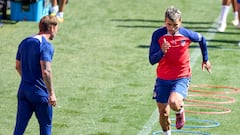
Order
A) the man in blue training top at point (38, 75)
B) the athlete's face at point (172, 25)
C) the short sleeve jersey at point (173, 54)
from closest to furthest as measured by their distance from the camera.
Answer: the man in blue training top at point (38, 75) → the athlete's face at point (172, 25) → the short sleeve jersey at point (173, 54)

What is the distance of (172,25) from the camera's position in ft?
36.1

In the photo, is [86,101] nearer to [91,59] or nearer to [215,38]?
[91,59]

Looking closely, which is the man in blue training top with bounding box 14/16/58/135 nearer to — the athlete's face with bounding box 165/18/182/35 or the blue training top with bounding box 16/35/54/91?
the blue training top with bounding box 16/35/54/91

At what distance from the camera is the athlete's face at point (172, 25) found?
35.9 feet

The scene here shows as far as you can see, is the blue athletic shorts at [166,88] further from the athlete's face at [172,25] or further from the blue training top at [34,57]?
the blue training top at [34,57]

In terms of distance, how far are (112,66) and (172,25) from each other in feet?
21.3

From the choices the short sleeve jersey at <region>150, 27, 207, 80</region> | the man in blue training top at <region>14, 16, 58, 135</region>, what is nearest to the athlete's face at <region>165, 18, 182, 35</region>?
the short sleeve jersey at <region>150, 27, 207, 80</region>

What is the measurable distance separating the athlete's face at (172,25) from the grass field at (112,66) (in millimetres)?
1982

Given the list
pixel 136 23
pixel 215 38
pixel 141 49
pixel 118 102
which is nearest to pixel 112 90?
pixel 118 102

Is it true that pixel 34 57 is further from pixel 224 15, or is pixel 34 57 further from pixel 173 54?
pixel 224 15

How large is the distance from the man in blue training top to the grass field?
2021mm

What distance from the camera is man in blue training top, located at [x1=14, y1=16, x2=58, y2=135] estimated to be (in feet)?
32.7

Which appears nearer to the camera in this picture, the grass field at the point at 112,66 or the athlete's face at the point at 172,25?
the athlete's face at the point at 172,25

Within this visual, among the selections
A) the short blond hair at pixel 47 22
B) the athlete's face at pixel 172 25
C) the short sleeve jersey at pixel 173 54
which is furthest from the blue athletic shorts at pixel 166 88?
the short blond hair at pixel 47 22
